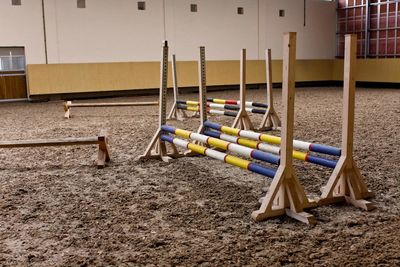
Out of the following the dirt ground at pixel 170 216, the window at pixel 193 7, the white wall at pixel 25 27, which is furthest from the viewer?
the window at pixel 193 7

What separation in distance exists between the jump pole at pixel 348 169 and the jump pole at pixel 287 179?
0.26m

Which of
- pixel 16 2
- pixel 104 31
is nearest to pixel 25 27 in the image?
pixel 16 2

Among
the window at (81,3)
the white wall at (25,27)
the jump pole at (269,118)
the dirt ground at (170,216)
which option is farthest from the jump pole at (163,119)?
the window at (81,3)

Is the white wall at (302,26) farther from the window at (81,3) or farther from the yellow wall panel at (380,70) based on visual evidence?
the window at (81,3)

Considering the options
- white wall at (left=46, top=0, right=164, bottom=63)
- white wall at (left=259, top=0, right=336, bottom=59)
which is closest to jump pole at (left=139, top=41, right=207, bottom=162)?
white wall at (left=46, top=0, right=164, bottom=63)

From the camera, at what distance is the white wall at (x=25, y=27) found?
477 inches

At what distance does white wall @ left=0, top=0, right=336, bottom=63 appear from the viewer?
12648 millimetres

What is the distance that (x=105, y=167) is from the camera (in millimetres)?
4297

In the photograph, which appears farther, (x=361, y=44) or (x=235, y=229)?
(x=361, y=44)

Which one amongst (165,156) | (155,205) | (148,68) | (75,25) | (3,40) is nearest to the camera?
(155,205)

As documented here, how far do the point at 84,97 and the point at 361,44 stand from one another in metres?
10.2

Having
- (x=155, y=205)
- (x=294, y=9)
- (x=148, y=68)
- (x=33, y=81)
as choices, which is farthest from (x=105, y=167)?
(x=294, y=9)

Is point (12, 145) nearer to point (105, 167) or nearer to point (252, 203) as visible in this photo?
point (105, 167)

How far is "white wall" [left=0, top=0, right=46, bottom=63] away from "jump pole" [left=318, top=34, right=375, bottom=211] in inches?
446
